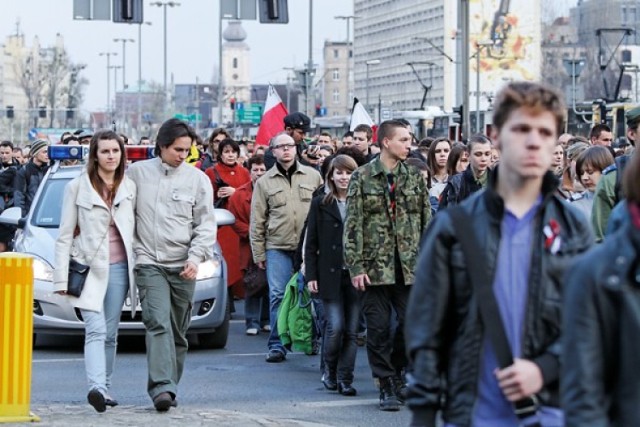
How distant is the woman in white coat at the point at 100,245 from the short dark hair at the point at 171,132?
0.99 feet

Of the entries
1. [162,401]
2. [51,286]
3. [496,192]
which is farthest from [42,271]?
[496,192]

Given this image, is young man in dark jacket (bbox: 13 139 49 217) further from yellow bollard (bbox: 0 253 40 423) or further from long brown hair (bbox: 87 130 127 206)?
yellow bollard (bbox: 0 253 40 423)

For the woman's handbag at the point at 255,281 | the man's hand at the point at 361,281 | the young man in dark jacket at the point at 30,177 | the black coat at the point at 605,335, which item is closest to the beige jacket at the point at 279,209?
the woman's handbag at the point at 255,281

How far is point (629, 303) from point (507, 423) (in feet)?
3.38

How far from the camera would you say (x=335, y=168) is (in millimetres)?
11336

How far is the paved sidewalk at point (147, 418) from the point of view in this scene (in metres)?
9.06

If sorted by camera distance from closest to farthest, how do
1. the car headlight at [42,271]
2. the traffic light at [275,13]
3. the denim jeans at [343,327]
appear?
the denim jeans at [343,327] < the car headlight at [42,271] < the traffic light at [275,13]

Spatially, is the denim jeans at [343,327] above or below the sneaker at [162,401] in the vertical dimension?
above

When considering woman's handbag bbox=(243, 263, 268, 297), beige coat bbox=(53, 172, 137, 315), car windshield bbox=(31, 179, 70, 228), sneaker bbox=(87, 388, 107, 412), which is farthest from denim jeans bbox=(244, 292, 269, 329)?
sneaker bbox=(87, 388, 107, 412)

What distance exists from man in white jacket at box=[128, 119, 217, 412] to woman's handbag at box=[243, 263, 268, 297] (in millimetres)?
4653

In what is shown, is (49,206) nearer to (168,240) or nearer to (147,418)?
(168,240)

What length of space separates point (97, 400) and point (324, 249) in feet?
8.17

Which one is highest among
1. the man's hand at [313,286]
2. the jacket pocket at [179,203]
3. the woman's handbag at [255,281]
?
the jacket pocket at [179,203]

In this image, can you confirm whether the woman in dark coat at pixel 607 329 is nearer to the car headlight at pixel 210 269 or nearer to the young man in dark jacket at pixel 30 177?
the car headlight at pixel 210 269
